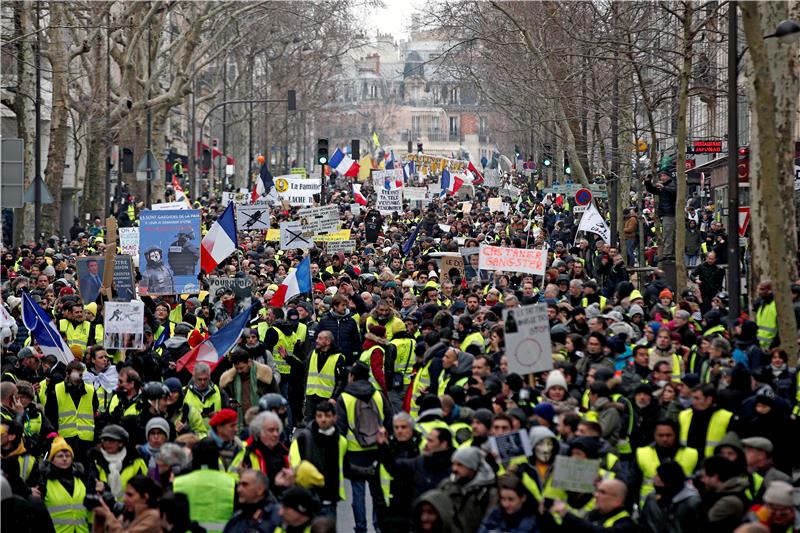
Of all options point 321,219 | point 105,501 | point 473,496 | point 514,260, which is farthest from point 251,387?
point 321,219

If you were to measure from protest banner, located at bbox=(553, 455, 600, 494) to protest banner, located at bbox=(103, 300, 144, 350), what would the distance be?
22.4 ft

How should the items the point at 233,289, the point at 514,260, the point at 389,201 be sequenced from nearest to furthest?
the point at 233,289
the point at 514,260
the point at 389,201

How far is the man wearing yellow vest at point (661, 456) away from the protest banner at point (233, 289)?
9603 mm

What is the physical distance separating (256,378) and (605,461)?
432 cm

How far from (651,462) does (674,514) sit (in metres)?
0.95

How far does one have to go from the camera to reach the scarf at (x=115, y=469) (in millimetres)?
10570

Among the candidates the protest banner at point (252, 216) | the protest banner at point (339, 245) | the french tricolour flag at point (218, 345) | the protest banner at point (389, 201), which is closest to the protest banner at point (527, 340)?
the french tricolour flag at point (218, 345)

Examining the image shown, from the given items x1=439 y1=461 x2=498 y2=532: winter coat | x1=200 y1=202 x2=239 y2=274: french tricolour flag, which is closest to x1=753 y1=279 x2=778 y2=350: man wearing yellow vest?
x1=200 y1=202 x2=239 y2=274: french tricolour flag

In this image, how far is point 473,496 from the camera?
908cm

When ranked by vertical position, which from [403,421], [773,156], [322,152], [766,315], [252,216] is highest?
[322,152]

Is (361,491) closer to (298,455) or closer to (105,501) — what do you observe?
(298,455)

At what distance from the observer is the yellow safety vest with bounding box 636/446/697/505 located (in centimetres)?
1012

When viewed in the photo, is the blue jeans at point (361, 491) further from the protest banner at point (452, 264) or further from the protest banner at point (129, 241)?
the protest banner at point (129, 241)

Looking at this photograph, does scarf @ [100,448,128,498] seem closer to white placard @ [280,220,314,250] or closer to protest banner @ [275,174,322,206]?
white placard @ [280,220,314,250]
